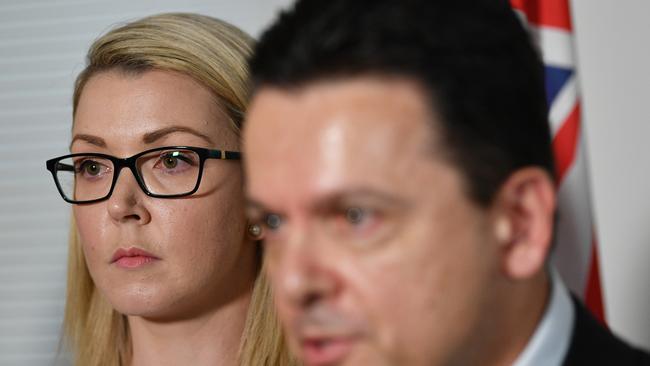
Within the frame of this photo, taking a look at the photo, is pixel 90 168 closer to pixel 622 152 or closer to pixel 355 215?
pixel 355 215

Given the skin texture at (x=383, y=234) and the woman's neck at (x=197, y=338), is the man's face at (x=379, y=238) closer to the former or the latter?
the skin texture at (x=383, y=234)

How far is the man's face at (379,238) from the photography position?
1.03 meters

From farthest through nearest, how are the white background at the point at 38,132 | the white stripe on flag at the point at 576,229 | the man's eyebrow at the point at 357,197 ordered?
the white background at the point at 38,132 < the white stripe on flag at the point at 576,229 < the man's eyebrow at the point at 357,197

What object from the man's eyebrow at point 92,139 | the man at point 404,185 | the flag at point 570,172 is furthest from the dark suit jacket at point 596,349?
the man's eyebrow at point 92,139

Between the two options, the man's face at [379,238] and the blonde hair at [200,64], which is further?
the blonde hair at [200,64]

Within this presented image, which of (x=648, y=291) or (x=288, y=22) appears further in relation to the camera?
(x=648, y=291)

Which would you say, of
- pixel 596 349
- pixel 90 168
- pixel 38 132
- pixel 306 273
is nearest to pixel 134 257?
pixel 90 168

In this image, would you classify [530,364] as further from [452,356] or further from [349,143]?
[349,143]

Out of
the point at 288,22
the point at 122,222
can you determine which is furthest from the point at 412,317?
the point at 122,222

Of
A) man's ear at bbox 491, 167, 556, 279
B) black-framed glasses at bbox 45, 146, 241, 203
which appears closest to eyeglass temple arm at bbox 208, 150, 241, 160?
black-framed glasses at bbox 45, 146, 241, 203

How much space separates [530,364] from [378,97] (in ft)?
1.13

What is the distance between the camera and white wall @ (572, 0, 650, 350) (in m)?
1.94

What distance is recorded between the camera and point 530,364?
1104 mm

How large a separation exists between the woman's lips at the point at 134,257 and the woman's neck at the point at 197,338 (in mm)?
165
